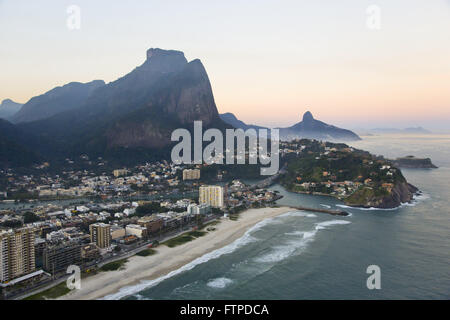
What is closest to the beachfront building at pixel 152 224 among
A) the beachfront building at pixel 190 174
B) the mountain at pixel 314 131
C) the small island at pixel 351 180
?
the small island at pixel 351 180

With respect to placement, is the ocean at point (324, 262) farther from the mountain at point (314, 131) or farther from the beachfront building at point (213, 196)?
the mountain at point (314, 131)

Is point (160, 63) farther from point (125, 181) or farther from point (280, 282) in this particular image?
point (280, 282)

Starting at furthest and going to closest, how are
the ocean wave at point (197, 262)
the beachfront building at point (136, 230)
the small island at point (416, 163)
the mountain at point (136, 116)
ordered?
the mountain at point (136, 116), the small island at point (416, 163), the beachfront building at point (136, 230), the ocean wave at point (197, 262)

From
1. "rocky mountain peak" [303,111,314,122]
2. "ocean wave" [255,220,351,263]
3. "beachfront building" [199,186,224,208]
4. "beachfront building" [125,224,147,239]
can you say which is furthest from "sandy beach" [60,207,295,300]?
"rocky mountain peak" [303,111,314,122]

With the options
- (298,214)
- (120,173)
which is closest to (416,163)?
(298,214)

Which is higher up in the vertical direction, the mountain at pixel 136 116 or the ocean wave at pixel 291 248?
the mountain at pixel 136 116

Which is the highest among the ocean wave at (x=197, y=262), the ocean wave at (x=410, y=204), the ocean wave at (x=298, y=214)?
the ocean wave at (x=410, y=204)

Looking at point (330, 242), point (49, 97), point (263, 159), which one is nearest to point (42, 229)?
point (330, 242)
